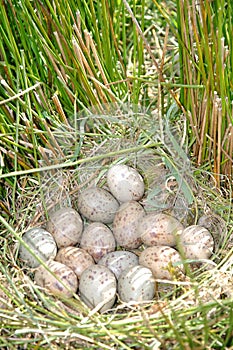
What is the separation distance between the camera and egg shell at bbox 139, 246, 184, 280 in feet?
3.86

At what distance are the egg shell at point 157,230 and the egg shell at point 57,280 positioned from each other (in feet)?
0.54

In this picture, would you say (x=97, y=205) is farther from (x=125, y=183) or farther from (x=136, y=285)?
(x=136, y=285)

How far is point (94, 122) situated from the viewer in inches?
54.5

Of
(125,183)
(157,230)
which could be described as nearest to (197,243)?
(157,230)

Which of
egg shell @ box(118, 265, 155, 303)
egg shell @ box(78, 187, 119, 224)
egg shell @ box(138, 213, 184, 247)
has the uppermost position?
egg shell @ box(78, 187, 119, 224)

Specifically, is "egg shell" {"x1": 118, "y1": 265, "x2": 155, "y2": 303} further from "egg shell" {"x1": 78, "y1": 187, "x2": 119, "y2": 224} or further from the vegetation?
"egg shell" {"x1": 78, "y1": 187, "x2": 119, "y2": 224}

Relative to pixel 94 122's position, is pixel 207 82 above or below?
above

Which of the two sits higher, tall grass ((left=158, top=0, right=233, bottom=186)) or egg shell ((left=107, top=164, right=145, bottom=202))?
tall grass ((left=158, top=0, right=233, bottom=186))

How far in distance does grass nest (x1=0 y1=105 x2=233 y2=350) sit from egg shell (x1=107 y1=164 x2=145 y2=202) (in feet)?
0.11

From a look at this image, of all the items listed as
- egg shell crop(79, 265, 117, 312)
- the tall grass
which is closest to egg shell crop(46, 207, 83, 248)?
egg shell crop(79, 265, 117, 312)

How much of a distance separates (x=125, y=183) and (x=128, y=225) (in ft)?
0.29

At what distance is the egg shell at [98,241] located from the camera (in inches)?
49.2

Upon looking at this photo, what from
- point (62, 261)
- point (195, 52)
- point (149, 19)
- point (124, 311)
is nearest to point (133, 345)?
point (124, 311)

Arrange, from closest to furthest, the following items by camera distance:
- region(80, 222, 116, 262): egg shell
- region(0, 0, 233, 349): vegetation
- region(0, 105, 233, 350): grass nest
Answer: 1. region(0, 105, 233, 350): grass nest
2. region(0, 0, 233, 349): vegetation
3. region(80, 222, 116, 262): egg shell
